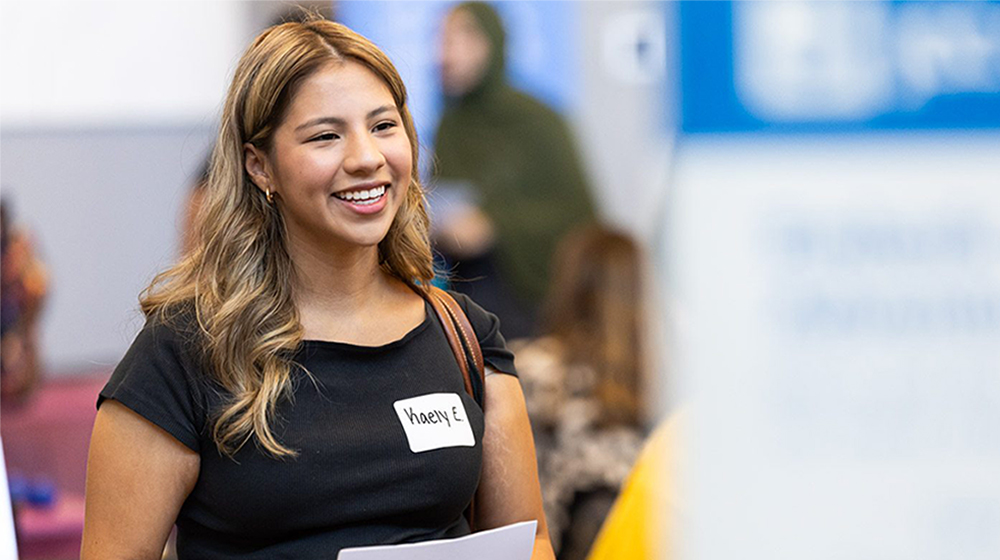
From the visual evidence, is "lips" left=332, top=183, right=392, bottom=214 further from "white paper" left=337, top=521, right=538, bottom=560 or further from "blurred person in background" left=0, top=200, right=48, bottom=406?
"blurred person in background" left=0, top=200, right=48, bottom=406

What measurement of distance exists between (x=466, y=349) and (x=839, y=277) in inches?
51.5

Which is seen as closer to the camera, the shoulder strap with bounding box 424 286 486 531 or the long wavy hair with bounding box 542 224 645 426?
the shoulder strap with bounding box 424 286 486 531

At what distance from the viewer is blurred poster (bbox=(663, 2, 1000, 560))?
0.79m

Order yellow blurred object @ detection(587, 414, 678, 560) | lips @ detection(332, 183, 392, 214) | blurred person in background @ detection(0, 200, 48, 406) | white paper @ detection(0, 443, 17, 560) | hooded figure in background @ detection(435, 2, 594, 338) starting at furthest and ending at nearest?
1. hooded figure in background @ detection(435, 2, 594, 338)
2. blurred person in background @ detection(0, 200, 48, 406)
3. yellow blurred object @ detection(587, 414, 678, 560)
4. lips @ detection(332, 183, 392, 214)
5. white paper @ detection(0, 443, 17, 560)

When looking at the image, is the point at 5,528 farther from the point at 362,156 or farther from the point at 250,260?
the point at 362,156

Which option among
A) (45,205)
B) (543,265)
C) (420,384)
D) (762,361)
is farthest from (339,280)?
(543,265)

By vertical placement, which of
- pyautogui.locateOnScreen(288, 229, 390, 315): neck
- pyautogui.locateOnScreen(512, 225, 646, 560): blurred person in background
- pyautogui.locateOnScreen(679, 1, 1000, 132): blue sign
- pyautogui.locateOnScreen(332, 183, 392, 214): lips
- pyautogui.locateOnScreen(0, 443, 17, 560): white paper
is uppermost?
pyautogui.locateOnScreen(679, 1, 1000, 132): blue sign

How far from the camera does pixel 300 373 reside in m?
1.93

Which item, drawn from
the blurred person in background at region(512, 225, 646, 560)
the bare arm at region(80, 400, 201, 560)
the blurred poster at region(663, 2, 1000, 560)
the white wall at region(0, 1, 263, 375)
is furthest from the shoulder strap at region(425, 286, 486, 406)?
the white wall at region(0, 1, 263, 375)

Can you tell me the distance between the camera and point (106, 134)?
4.03m

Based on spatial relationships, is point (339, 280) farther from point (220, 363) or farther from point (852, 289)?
point (852, 289)

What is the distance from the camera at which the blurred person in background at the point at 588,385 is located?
344 centimetres

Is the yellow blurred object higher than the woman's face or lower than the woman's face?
lower

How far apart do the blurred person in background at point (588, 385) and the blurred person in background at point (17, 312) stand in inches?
55.8
